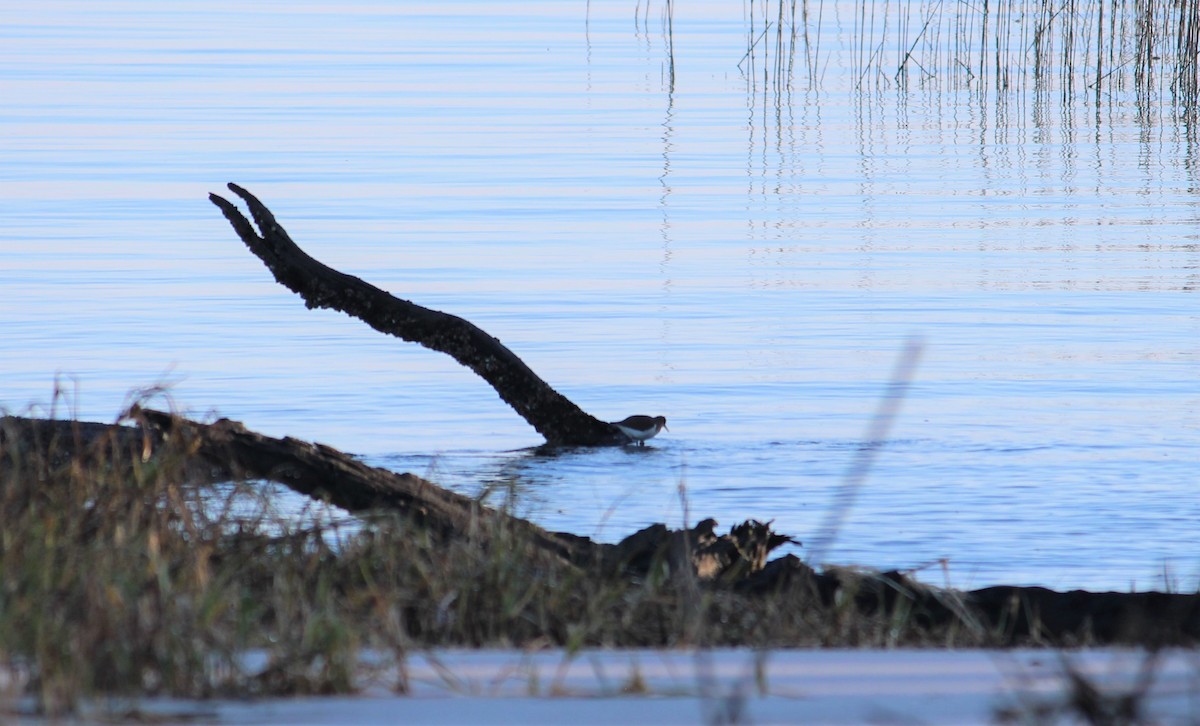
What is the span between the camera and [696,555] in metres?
6.06

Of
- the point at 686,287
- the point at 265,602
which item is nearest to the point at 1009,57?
the point at 686,287

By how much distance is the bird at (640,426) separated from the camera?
31.9 feet

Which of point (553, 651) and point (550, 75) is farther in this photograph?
point (550, 75)

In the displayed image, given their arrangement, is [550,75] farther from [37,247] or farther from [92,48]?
[37,247]

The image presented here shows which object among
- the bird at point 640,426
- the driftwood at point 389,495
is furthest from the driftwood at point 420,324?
the driftwood at point 389,495

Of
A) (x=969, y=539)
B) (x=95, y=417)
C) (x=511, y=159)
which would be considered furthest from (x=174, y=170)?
(x=969, y=539)

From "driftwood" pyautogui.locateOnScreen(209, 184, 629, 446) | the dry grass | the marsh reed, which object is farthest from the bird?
the marsh reed

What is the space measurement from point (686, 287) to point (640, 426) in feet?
15.9

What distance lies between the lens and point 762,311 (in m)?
13.8

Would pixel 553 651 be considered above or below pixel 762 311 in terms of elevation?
below

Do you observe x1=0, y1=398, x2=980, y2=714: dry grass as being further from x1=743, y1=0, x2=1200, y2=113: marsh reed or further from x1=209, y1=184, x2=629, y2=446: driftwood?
x1=743, y1=0, x2=1200, y2=113: marsh reed

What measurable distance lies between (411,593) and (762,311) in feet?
29.9

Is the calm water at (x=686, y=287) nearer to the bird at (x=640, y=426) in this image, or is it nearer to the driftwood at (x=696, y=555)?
the bird at (x=640, y=426)

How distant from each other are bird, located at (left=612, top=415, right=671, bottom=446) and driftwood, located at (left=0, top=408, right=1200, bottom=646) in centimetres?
341
